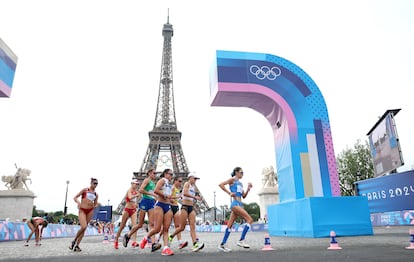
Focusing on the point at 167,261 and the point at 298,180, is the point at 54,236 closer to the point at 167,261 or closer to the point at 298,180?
the point at 298,180

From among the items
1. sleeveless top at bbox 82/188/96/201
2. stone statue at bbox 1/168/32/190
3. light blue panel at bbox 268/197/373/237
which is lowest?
light blue panel at bbox 268/197/373/237

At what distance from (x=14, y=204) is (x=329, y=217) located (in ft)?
72.3

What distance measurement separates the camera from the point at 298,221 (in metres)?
10.8

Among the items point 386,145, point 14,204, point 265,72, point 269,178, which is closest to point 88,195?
point 265,72

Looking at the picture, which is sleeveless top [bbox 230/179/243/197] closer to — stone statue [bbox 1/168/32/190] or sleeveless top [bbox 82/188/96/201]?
sleeveless top [bbox 82/188/96/201]

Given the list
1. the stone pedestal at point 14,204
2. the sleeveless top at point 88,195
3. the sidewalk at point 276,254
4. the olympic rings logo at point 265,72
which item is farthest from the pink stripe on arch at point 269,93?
the stone pedestal at point 14,204

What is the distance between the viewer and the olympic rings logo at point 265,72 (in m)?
12.1

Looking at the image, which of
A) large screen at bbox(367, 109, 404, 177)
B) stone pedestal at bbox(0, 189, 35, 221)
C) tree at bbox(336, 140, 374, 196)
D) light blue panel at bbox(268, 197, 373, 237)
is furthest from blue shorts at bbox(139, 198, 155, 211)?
tree at bbox(336, 140, 374, 196)

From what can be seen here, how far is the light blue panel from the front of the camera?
32.6 ft

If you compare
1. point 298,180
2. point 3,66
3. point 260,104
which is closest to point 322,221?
point 298,180

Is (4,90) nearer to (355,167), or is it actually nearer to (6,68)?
(6,68)

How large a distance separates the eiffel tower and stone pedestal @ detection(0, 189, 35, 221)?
25673 millimetres

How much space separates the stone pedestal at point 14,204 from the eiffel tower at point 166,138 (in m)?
25.7

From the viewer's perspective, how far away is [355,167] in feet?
115
